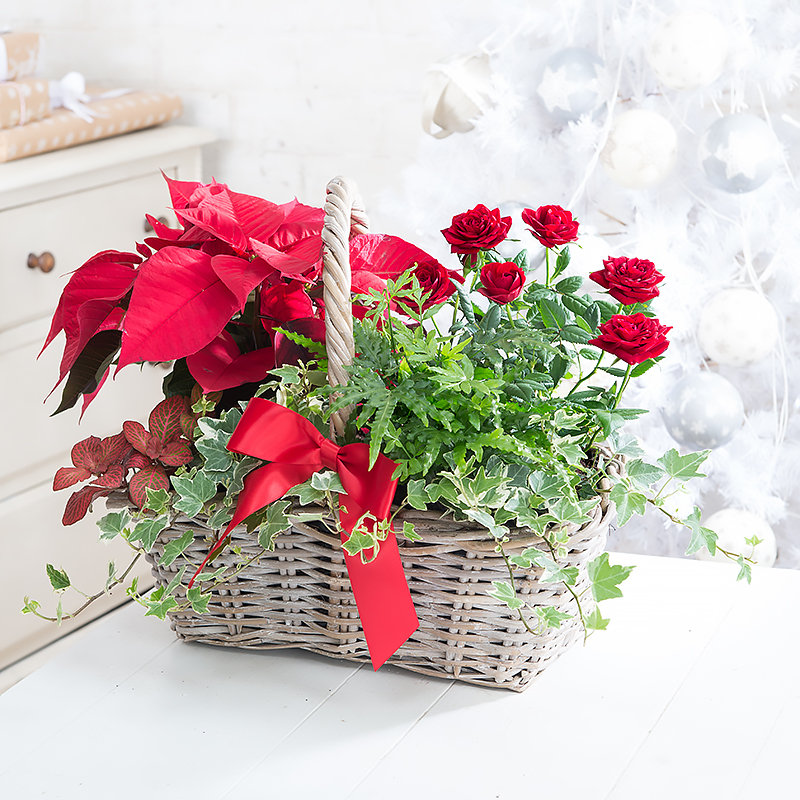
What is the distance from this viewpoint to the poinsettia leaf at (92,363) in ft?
2.39

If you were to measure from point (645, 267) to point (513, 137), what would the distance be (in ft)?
2.41

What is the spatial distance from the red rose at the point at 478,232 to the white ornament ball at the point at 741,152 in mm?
647

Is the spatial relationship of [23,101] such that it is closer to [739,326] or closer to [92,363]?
[92,363]

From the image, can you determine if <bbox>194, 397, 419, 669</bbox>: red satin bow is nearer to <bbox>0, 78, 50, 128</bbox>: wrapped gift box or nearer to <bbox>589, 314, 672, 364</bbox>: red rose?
<bbox>589, 314, 672, 364</bbox>: red rose

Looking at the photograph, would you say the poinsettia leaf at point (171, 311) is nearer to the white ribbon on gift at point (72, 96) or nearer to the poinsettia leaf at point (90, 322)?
the poinsettia leaf at point (90, 322)

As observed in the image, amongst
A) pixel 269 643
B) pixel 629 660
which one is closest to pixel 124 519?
pixel 269 643

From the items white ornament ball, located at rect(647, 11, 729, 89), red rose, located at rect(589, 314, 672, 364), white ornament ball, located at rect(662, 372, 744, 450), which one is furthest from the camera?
white ornament ball, located at rect(662, 372, 744, 450)

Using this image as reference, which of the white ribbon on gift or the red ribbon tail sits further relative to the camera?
the white ribbon on gift

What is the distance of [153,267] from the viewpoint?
0.65 metres

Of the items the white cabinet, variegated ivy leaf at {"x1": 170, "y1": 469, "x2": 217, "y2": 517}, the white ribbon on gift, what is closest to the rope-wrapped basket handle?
variegated ivy leaf at {"x1": 170, "y1": 469, "x2": 217, "y2": 517}

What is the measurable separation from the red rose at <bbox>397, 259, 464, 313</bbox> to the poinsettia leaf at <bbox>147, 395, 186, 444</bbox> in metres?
0.19

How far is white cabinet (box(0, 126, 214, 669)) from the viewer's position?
148 cm

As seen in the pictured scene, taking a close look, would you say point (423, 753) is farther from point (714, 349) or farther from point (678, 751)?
point (714, 349)

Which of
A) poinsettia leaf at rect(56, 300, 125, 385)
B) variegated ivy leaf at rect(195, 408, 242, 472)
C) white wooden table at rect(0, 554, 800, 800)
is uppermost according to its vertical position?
poinsettia leaf at rect(56, 300, 125, 385)
